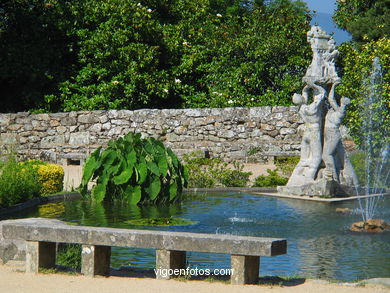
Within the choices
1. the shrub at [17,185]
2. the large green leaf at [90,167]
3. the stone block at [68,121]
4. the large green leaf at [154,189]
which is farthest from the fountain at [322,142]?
the stone block at [68,121]

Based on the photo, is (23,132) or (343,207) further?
(23,132)

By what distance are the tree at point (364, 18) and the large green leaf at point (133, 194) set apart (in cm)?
1629

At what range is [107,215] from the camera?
1172 cm

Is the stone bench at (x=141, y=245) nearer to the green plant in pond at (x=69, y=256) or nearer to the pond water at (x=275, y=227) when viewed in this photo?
the green plant in pond at (x=69, y=256)

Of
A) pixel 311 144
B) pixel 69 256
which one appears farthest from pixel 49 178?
pixel 69 256

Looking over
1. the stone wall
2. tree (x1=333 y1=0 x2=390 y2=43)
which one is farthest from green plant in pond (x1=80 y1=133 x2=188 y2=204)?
tree (x1=333 y1=0 x2=390 y2=43)

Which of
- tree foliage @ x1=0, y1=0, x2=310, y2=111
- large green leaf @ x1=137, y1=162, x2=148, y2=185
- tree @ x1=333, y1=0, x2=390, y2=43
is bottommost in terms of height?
large green leaf @ x1=137, y1=162, x2=148, y2=185

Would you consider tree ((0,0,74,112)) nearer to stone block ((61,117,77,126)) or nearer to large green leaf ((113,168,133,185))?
stone block ((61,117,77,126))

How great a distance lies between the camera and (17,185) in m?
12.7

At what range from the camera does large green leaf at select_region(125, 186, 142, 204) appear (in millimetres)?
12508

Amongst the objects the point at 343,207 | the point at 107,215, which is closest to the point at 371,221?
the point at 343,207

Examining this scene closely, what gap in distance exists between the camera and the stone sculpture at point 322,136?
1449cm

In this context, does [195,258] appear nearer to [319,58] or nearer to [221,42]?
[319,58]

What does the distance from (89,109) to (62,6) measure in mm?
3455
